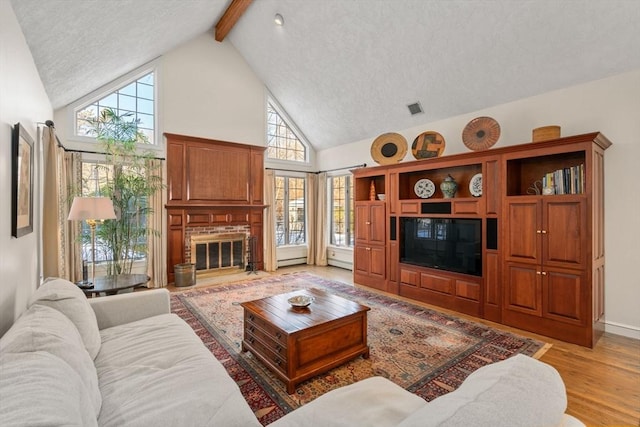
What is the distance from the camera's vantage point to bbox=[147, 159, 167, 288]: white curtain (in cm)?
520

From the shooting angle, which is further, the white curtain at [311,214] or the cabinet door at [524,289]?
the white curtain at [311,214]

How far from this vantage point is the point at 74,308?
185 cm

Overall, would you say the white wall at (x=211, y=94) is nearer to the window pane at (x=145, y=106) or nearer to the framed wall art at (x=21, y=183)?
the window pane at (x=145, y=106)

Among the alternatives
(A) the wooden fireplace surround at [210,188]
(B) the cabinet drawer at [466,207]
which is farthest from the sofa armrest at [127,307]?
(B) the cabinet drawer at [466,207]

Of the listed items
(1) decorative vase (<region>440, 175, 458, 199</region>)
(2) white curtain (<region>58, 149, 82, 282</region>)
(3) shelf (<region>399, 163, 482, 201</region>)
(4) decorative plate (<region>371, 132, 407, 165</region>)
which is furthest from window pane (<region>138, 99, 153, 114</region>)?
(1) decorative vase (<region>440, 175, 458, 199</region>)

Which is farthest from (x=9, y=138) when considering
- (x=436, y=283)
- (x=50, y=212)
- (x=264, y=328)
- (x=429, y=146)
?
(x=436, y=283)

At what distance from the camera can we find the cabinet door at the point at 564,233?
9.79 feet

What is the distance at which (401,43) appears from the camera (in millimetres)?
4082

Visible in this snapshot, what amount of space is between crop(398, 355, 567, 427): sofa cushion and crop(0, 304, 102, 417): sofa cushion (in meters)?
1.28

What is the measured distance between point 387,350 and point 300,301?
958 millimetres

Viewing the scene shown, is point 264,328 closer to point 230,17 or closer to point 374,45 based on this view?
point 374,45

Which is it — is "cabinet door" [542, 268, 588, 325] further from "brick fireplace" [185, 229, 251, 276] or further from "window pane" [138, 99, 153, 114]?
"window pane" [138, 99, 153, 114]

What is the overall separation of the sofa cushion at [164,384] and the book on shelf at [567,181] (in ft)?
11.6

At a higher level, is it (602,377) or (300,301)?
(300,301)
